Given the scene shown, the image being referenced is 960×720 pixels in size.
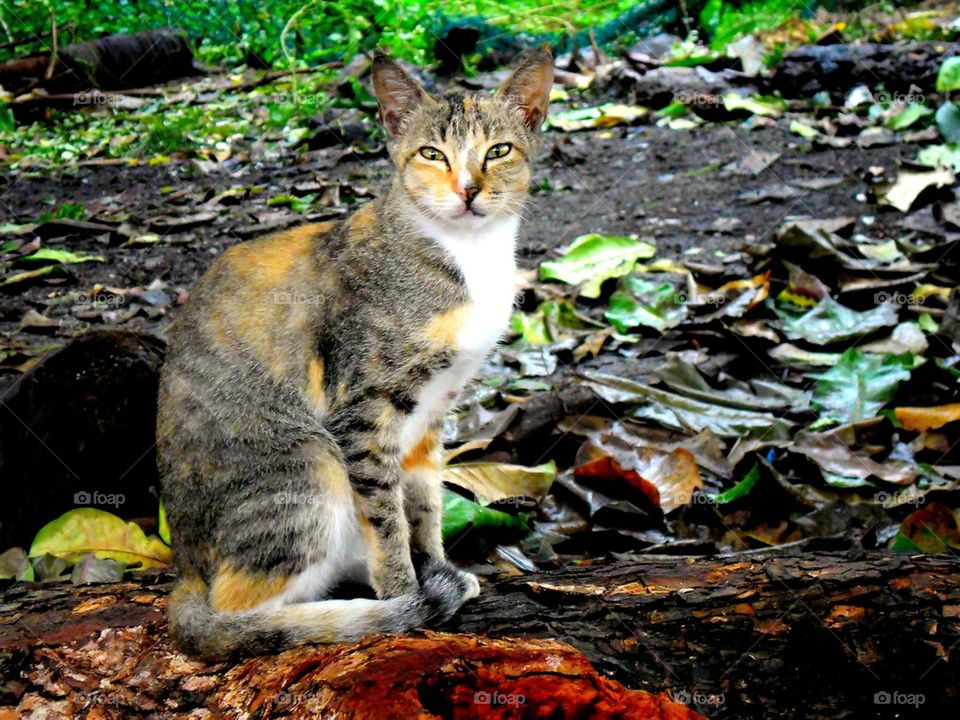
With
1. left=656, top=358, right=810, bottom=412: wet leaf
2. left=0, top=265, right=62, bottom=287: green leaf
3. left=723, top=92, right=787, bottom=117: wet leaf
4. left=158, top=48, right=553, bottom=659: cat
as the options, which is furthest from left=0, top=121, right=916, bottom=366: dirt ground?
left=158, top=48, right=553, bottom=659: cat

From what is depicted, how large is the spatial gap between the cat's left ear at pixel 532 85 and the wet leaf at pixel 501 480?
1.18m

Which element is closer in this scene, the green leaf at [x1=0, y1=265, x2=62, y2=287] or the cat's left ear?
the cat's left ear

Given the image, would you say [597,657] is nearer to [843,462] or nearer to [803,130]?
[843,462]

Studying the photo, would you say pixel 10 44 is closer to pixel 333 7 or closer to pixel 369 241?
pixel 333 7

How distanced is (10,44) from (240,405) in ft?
10.5

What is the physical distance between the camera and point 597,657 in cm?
198

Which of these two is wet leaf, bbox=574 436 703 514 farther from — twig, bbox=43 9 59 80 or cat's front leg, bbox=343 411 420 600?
twig, bbox=43 9 59 80

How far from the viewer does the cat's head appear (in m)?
2.65

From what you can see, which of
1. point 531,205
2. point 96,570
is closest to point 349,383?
point 96,570

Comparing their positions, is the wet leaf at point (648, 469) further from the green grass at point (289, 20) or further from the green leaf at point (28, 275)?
the green grass at point (289, 20)

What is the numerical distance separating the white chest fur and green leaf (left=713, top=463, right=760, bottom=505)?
1.01 meters

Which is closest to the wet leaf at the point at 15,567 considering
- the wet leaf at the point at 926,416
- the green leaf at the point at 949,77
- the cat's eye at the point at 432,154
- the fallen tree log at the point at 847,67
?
the cat's eye at the point at 432,154

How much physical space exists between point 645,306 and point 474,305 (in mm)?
2175

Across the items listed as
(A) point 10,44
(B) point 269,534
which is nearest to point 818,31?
(A) point 10,44
